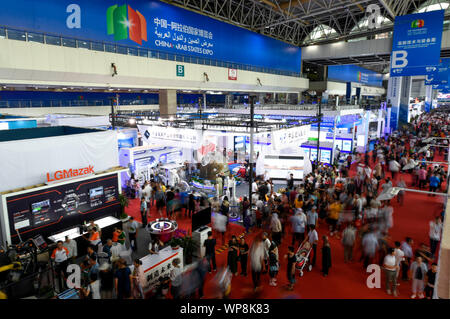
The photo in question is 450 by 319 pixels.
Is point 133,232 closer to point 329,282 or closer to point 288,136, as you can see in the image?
point 329,282

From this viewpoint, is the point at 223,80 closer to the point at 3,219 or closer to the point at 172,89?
the point at 172,89

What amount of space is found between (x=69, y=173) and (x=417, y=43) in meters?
15.7

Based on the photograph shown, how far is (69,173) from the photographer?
27.2 feet

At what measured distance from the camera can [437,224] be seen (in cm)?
692

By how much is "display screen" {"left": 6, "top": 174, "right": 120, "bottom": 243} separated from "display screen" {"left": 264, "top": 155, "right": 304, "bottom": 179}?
8180 mm

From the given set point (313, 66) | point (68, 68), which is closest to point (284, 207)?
point (68, 68)

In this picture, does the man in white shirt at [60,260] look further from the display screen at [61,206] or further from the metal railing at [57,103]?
the metal railing at [57,103]

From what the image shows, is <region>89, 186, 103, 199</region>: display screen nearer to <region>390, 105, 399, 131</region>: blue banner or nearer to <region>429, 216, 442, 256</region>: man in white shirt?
<region>429, 216, 442, 256</region>: man in white shirt

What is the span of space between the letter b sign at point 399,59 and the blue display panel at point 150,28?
1285 cm

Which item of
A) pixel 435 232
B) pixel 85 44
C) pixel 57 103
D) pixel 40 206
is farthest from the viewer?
pixel 57 103

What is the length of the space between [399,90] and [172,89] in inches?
851

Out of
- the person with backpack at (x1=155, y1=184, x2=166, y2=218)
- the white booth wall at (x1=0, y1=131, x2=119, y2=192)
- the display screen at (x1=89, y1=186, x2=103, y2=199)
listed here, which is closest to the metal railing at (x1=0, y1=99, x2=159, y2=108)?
the white booth wall at (x1=0, y1=131, x2=119, y2=192)

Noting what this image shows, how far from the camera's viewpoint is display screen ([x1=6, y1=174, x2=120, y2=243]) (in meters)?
7.28

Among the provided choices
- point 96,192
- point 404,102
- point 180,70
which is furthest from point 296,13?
point 96,192
